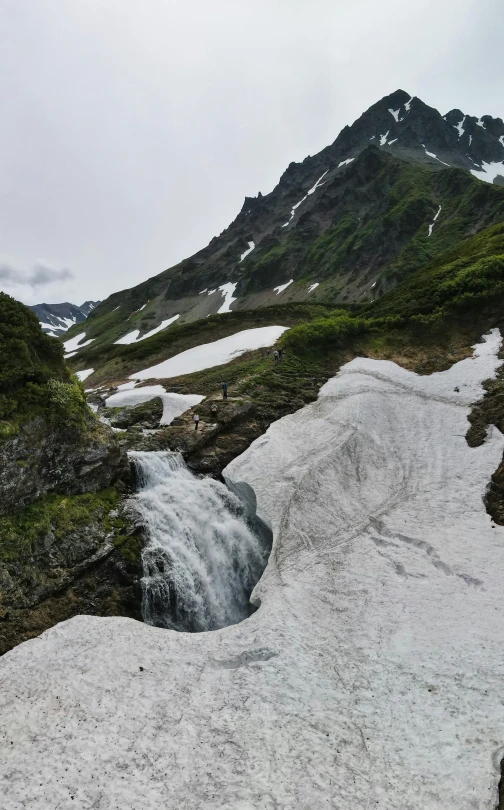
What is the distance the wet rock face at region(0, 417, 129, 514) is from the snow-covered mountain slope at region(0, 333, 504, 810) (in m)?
6.09

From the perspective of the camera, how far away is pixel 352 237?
128500mm

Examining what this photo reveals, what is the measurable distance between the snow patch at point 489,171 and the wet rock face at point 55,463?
204 meters

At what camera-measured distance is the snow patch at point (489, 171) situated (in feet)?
568

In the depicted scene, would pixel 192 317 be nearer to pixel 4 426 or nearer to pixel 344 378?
pixel 344 378

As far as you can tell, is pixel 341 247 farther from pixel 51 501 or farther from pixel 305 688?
pixel 305 688

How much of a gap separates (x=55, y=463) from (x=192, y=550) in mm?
7868

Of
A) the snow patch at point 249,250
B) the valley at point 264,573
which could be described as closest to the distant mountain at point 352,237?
the snow patch at point 249,250

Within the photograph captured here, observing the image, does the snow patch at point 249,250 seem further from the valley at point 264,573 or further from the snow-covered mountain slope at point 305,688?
the snow-covered mountain slope at point 305,688

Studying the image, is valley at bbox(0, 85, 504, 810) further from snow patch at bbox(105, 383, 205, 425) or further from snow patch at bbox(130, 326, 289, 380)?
snow patch at bbox(130, 326, 289, 380)

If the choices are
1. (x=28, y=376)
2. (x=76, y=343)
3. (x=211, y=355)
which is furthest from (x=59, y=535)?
(x=76, y=343)

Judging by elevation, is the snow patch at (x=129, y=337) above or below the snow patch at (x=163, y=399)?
above

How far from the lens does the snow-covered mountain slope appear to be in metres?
9.91

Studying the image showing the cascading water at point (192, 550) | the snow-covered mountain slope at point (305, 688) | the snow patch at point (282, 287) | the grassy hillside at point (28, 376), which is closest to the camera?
the snow-covered mountain slope at point (305, 688)

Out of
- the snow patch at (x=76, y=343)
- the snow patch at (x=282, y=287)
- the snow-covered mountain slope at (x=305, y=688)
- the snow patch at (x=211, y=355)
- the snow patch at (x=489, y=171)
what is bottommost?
the snow-covered mountain slope at (x=305, y=688)
